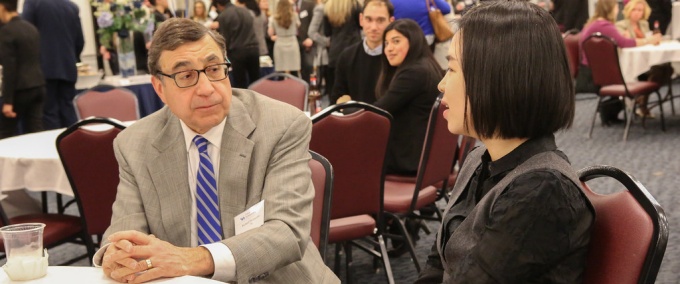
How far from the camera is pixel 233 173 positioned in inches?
85.3

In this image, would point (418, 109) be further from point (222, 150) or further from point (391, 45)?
point (222, 150)

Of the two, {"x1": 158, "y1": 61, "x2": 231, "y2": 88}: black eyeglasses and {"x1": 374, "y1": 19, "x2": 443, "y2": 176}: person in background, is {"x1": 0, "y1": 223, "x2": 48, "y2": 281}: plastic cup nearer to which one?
{"x1": 158, "y1": 61, "x2": 231, "y2": 88}: black eyeglasses

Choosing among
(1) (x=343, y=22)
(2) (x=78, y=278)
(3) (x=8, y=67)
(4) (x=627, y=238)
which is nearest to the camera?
(4) (x=627, y=238)

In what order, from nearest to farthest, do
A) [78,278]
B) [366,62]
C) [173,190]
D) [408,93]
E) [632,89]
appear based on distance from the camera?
[78,278], [173,190], [408,93], [366,62], [632,89]

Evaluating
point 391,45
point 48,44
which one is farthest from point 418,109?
point 48,44

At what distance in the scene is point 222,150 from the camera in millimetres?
2201

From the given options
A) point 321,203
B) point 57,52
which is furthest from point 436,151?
point 57,52

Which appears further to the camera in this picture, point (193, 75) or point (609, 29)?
point (609, 29)

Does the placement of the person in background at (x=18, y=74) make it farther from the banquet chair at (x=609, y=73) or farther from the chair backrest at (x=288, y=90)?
the banquet chair at (x=609, y=73)

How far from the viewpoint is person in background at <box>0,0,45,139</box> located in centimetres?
583

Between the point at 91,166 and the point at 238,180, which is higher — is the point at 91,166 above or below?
below

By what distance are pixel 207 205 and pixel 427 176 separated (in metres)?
1.70

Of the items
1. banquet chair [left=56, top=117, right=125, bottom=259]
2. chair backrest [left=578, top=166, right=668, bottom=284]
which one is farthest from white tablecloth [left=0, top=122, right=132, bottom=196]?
chair backrest [left=578, top=166, right=668, bottom=284]

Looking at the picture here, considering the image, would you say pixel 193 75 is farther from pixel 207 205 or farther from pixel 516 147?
pixel 516 147
